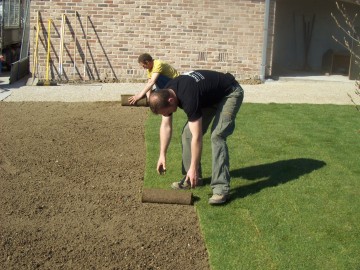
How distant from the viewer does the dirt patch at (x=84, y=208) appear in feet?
18.7

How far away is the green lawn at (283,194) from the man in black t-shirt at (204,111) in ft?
1.21

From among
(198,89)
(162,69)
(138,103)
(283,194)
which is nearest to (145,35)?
(138,103)

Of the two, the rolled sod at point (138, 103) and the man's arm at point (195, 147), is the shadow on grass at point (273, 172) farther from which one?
the rolled sod at point (138, 103)

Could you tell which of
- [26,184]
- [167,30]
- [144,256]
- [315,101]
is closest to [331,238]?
[144,256]

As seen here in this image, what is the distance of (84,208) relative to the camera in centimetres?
697

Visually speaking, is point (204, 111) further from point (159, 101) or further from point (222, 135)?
point (159, 101)

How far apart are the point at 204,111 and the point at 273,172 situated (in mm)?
1533

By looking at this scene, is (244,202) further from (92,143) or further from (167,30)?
(167,30)

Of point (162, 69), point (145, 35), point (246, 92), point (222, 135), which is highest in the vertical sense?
point (162, 69)

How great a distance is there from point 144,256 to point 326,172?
3.60m

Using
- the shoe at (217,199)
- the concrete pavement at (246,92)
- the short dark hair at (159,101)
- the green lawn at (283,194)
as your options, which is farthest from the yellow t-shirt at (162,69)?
the concrete pavement at (246,92)

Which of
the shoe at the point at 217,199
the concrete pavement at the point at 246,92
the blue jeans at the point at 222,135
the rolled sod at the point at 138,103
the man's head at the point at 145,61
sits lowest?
the concrete pavement at the point at 246,92

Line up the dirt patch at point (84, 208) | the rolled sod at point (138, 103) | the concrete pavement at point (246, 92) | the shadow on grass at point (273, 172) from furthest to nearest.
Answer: the concrete pavement at point (246, 92) → the rolled sod at point (138, 103) → the shadow on grass at point (273, 172) → the dirt patch at point (84, 208)

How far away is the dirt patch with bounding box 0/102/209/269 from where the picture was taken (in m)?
5.70
